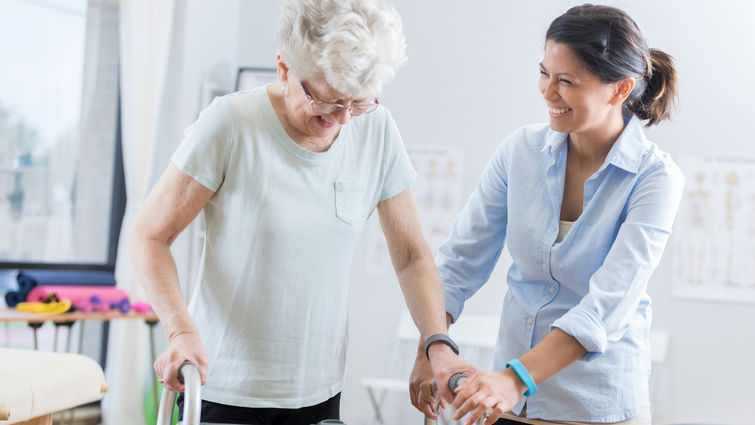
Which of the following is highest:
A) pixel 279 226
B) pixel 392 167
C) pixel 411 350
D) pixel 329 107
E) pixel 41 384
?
pixel 329 107

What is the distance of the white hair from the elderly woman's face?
0.03m

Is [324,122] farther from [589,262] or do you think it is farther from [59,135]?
[59,135]

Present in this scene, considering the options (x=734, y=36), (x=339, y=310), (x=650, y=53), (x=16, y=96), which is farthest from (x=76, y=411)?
(x=734, y=36)

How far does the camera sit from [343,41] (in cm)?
116

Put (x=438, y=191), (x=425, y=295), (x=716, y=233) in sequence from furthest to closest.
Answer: (x=438, y=191) → (x=716, y=233) → (x=425, y=295)

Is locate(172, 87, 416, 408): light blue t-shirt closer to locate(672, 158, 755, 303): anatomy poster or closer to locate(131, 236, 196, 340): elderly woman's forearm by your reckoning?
locate(131, 236, 196, 340): elderly woman's forearm

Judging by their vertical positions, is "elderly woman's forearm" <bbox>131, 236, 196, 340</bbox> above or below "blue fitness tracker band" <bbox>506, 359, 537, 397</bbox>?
above

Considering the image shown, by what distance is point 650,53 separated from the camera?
1489 millimetres

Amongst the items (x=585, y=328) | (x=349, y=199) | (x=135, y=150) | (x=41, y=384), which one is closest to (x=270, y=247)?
(x=349, y=199)

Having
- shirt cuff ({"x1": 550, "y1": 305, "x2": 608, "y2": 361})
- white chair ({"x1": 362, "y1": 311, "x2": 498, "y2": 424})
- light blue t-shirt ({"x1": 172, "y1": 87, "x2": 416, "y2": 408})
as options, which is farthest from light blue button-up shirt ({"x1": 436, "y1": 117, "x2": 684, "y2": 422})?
white chair ({"x1": 362, "y1": 311, "x2": 498, "y2": 424})

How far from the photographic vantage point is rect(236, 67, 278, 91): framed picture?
432 cm

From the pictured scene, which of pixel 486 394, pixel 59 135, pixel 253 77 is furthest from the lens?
pixel 253 77

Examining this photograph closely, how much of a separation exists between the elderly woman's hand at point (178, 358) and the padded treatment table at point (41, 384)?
911mm

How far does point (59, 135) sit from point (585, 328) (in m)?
3.35
